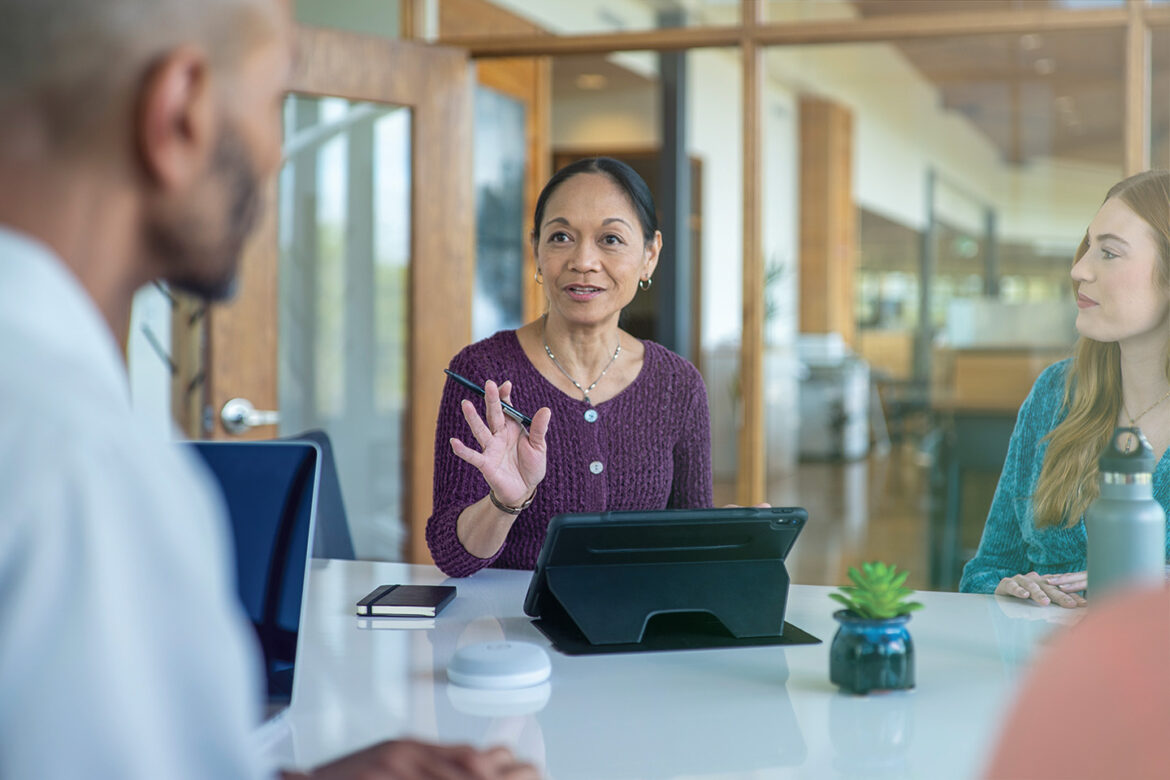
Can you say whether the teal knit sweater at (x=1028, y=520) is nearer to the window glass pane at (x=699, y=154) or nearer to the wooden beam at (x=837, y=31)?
the wooden beam at (x=837, y=31)

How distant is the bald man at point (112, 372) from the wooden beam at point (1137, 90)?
3486mm

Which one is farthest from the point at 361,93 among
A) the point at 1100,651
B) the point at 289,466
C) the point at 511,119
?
the point at 1100,651

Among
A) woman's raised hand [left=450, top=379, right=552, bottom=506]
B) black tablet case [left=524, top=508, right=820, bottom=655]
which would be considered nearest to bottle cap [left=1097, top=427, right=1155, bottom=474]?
black tablet case [left=524, top=508, right=820, bottom=655]

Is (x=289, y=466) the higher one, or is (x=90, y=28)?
(x=90, y=28)

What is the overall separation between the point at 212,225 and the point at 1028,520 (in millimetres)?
1707

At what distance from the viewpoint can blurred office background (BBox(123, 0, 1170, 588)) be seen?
12.2ft

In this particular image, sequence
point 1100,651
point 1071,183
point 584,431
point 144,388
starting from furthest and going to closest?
point 1071,183 < point 144,388 < point 584,431 < point 1100,651

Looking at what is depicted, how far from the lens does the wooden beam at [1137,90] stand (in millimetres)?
3537

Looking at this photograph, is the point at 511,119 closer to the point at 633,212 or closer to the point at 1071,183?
the point at 1071,183

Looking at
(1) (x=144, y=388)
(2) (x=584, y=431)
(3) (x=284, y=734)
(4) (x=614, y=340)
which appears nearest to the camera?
(3) (x=284, y=734)

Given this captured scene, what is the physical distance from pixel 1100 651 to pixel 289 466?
0.93 meters

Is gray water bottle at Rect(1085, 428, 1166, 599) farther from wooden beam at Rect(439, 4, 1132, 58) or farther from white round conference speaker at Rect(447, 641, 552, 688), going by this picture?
wooden beam at Rect(439, 4, 1132, 58)

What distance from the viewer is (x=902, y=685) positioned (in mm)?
1274

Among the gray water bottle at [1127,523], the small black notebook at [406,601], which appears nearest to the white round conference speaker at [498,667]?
the small black notebook at [406,601]
